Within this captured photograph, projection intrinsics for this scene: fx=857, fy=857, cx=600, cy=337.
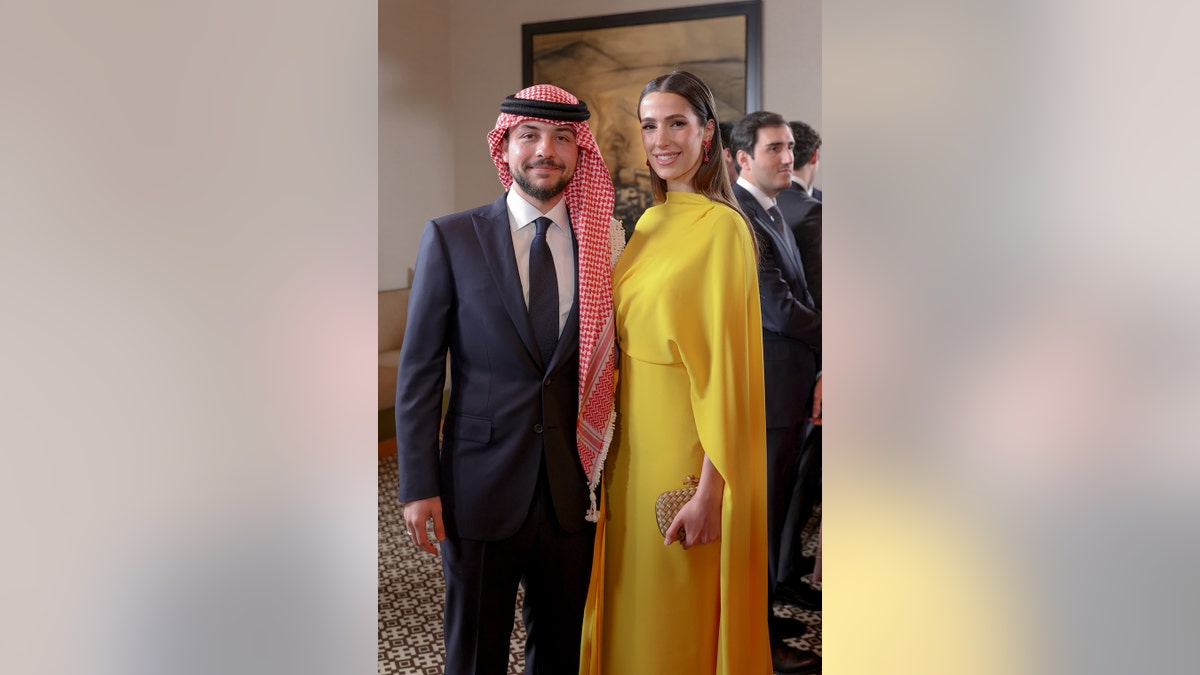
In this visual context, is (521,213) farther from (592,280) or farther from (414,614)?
(414,614)

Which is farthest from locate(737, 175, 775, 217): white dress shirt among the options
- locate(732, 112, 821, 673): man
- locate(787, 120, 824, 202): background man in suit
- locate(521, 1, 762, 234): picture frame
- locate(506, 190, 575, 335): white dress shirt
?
locate(521, 1, 762, 234): picture frame

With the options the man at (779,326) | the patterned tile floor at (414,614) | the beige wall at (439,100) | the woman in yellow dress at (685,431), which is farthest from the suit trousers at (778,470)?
the beige wall at (439,100)

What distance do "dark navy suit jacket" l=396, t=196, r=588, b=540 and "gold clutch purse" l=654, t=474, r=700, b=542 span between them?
11cm

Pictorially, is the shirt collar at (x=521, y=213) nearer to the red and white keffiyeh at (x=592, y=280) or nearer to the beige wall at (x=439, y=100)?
the red and white keffiyeh at (x=592, y=280)

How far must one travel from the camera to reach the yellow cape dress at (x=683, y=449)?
114cm

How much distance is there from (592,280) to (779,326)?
2.54ft

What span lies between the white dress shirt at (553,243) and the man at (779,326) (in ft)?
2.17

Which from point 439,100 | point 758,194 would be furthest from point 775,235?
point 439,100

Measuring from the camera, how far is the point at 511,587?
1.20 metres
